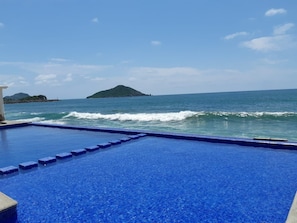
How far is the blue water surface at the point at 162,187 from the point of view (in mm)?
3361

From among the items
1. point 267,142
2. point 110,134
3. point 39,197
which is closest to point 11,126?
point 110,134

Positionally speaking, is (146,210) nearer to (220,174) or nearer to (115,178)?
(115,178)

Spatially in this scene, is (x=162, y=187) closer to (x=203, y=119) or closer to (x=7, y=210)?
(x=7, y=210)

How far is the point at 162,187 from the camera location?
4238 mm

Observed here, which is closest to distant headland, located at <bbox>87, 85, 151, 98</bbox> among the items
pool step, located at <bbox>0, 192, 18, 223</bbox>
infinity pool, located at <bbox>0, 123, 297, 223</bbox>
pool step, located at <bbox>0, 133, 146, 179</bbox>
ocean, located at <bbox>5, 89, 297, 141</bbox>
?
ocean, located at <bbox>5, 89, 297, 141</bbox>

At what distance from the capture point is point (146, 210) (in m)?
3.49

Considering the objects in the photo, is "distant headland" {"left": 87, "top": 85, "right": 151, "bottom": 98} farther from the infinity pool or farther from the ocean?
the infinity pool

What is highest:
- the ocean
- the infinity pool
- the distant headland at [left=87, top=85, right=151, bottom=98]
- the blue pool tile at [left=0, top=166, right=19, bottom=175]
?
the distant headland at [left=87, top=85, right=151, bottom=98]

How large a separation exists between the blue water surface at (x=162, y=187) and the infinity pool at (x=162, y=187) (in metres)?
0.01

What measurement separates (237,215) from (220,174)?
1547 millimetres

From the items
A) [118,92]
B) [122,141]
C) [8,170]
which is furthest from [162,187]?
[118,92]

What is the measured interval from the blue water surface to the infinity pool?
0.01 metres

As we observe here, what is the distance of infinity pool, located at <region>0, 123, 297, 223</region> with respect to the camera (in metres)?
3.37

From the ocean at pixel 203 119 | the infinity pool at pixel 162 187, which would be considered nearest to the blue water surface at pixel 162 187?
the infinity pool at pixel 162 187
